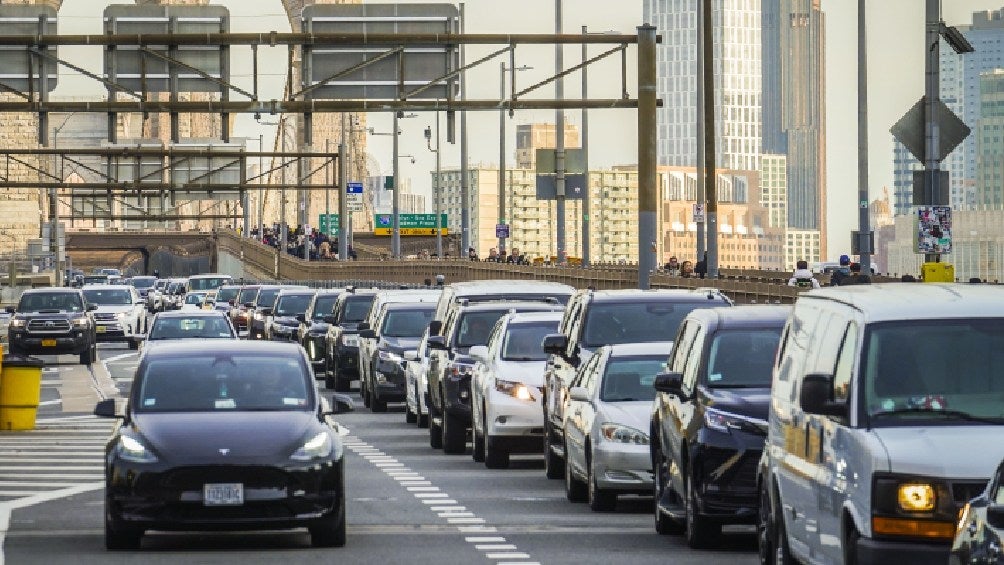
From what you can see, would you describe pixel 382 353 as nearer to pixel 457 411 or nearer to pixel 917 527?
pixel 457 411

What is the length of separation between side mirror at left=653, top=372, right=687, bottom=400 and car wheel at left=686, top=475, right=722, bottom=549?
2.07 ft

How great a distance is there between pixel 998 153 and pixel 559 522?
167 meters

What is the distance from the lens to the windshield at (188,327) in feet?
144

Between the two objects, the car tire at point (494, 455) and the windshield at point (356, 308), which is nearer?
the car tire at point (494, 455)

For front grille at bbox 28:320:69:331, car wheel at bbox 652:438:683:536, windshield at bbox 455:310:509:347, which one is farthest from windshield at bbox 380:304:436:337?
front grille at bbox 28:320:69:331

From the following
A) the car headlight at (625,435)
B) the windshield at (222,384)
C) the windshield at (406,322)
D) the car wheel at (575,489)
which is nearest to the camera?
the windshield at (222,384)

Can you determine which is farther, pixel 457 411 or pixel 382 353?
pixel 382 353

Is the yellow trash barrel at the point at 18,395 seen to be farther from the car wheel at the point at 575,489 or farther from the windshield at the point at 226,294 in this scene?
the windshield at the point at 226,294

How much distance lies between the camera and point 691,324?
18375 millimetres

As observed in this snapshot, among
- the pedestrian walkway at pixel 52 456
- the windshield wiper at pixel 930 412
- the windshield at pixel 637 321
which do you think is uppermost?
the windshield at pixel 637 321

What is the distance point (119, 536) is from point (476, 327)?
44.7 feet

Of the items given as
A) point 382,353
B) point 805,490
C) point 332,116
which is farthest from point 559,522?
point 332,116

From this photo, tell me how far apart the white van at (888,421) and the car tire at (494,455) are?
11817 millimetres

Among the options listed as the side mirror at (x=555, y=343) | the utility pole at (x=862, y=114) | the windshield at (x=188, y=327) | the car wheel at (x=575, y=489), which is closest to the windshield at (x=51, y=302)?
the windshield at (x=188, y=327)
